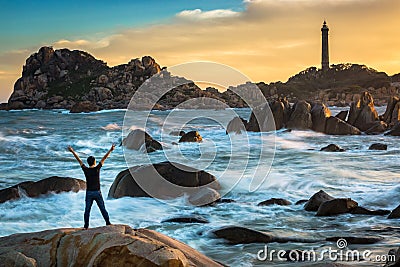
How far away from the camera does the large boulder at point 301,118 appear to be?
4103cm

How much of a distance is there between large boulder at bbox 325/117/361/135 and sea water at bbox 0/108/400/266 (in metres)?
6.92

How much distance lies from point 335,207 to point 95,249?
7367mm

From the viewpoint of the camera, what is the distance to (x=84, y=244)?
620 centimetres

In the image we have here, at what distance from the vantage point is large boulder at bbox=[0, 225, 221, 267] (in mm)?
5785

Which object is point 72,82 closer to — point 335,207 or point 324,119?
point 324,119

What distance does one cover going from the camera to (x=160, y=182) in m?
14.8

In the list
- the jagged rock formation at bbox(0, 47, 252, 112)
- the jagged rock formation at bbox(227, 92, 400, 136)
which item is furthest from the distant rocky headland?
the jagged rock formation at bbox(227, 92, 400, 136)

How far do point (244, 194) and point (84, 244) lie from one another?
942 centimetres

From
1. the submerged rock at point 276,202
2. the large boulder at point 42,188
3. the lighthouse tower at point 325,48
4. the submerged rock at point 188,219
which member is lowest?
the submerged rock at point 188,219

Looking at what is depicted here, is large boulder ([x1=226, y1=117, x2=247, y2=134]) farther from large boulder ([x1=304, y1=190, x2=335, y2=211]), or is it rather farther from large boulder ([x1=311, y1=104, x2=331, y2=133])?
large boulder ([x1=304, y1=190, x2=335, y2=211])

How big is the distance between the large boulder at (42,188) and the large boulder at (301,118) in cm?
2873

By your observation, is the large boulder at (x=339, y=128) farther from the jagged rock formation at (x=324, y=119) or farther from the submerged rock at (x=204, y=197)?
the submerged rock at (x=204, y=197)

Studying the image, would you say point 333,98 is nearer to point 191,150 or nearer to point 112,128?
point 112,128

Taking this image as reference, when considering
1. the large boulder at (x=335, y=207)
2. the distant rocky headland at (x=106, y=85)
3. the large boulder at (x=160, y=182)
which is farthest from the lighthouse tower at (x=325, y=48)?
the large boulder at (x=335, y=207)
